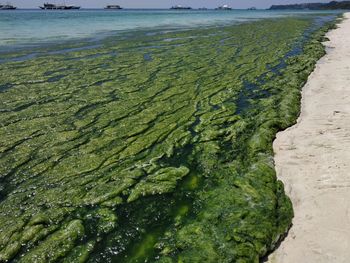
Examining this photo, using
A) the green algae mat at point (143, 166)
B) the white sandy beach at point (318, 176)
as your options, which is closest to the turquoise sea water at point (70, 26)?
the green algae mat at point (143, 166)

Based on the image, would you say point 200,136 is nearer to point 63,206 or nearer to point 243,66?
point 63,206

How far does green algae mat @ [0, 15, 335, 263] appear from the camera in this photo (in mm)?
5395

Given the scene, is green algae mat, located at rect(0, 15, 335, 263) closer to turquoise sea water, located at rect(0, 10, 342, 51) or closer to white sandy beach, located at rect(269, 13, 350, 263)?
white sandy beach, located at rect(269, 13, 350, 263)

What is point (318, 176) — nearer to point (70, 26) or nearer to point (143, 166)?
point (143, 166)

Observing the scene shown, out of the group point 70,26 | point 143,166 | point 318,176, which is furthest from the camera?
point 70,26

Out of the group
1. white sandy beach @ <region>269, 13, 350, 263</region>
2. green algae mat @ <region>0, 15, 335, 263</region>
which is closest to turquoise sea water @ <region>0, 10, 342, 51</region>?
green algae mat @ <region>0, 15, 335, 263</region>

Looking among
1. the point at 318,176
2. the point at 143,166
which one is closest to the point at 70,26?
the point at 143,166

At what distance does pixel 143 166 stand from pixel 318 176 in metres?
4.37

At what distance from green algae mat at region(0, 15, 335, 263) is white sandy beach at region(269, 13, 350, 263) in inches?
12.9

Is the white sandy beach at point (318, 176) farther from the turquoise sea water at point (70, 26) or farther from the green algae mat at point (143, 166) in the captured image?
the turquoise sea water at point (70, 26)

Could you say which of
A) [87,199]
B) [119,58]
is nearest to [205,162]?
[87,199]

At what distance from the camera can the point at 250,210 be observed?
5.98 metres

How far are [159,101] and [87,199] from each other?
255 inches

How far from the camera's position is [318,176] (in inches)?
280
